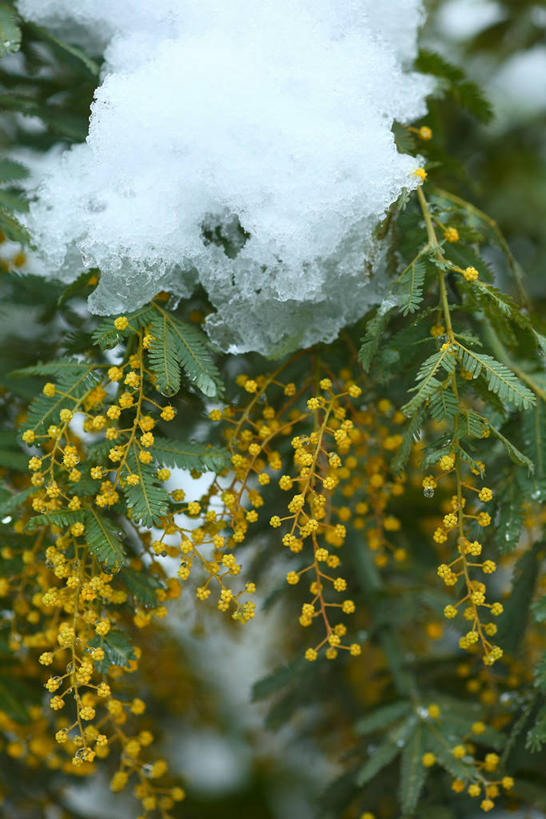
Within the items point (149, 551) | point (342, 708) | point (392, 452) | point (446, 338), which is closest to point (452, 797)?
point (342, 708)

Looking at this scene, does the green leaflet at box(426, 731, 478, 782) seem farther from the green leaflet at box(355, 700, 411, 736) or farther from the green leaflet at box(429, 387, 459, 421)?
the green leaflet at box(429, 387, 459, 421)

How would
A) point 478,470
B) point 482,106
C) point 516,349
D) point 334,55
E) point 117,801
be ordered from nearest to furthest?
point 478,470 < point 334,55 < point 516,349 < point 482,106 < point 117,801

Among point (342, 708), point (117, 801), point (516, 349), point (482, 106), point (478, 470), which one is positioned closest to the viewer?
point (478, 470)

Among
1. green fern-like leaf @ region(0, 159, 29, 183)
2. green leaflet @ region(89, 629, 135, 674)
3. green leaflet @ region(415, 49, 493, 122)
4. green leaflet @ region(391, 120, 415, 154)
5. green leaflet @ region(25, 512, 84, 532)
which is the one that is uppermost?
green leaflet @ region(415, 49, 493, 122)

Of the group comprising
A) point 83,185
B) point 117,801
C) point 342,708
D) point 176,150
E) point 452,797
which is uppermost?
point 176,150

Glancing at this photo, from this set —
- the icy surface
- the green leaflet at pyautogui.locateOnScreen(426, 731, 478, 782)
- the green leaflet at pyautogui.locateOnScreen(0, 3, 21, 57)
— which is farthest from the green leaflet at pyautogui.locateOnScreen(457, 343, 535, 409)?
the green leaflet at pyautogui.locateOnScreen(0, 3, 21, 57)

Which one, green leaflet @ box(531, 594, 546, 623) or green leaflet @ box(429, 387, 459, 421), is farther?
green leaflet @ box(531, 594, 546, 623)

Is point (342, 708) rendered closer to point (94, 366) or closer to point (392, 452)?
point (392, 452)
